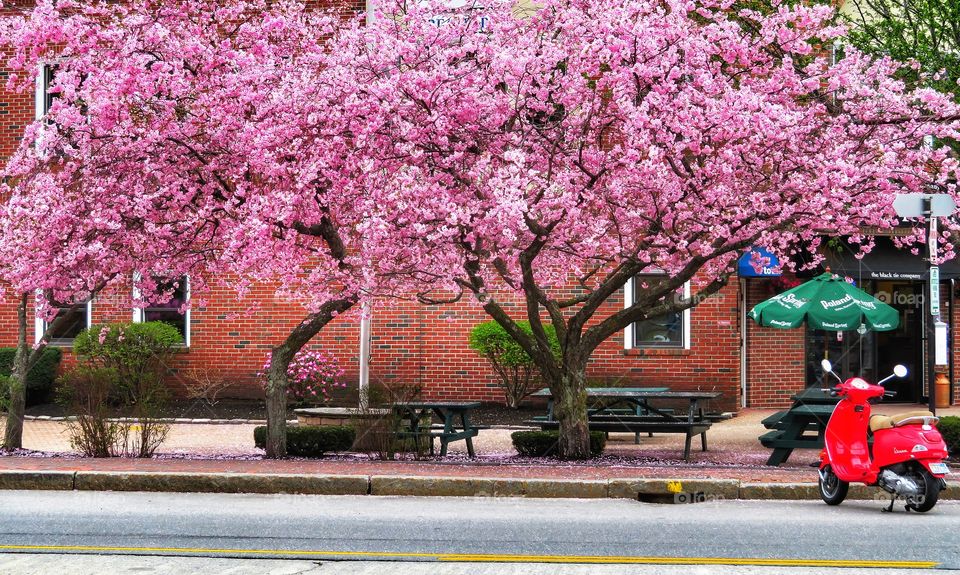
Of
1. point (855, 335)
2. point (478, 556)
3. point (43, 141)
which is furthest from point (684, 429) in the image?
point (855, 335)

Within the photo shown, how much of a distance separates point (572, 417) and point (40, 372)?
1162cm

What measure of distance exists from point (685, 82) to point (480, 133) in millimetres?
2227

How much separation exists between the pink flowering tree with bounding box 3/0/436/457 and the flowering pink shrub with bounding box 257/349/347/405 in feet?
18.8

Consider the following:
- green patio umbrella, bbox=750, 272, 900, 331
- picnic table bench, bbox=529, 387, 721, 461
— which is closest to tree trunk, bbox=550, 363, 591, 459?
picnic table bench, bbox=529, 387, 721, 461

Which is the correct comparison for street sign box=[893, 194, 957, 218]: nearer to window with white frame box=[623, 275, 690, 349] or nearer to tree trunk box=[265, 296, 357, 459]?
tree trunk box=[265, 296, 357, 459]

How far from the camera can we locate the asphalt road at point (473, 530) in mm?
7863

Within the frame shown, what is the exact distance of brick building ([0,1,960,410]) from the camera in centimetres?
2048

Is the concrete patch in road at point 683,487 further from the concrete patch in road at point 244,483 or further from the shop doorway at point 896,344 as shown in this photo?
the shop doorway at point 896,344

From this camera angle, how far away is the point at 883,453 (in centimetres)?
1009

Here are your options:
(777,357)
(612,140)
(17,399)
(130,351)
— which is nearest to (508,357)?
(777,357)

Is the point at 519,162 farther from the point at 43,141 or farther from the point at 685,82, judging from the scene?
the point at 43,141

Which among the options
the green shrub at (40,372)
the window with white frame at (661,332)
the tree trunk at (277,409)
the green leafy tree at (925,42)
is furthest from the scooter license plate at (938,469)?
the green shrub at (40,372)

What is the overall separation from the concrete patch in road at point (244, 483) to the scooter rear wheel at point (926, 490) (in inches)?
196

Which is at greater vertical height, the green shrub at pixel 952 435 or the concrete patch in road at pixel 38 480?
the green shrub at pixel 952 435
